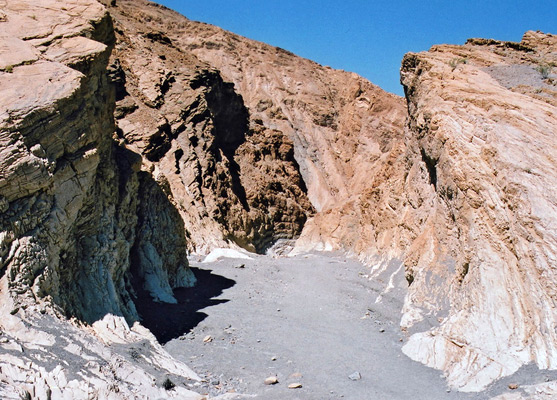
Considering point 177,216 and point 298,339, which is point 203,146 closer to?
point 177,216

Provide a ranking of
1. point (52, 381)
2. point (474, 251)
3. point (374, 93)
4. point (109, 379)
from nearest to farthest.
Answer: point (52, 381) < point (109, 379) < point (474, 251) < point (374, 93)

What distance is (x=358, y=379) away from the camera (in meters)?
11.2

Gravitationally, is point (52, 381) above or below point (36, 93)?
below

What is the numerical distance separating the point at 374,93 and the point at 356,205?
23885 mm

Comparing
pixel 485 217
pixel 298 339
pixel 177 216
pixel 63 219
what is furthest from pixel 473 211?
pixel 177 216

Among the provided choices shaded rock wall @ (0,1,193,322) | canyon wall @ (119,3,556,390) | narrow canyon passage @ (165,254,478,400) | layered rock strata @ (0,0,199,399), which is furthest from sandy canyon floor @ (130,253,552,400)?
shaded rock wall @ (0,1,193,322)

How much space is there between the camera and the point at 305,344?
13.6 meters

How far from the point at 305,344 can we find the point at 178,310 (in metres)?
4.45

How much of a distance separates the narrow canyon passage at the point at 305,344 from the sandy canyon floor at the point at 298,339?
0.02m

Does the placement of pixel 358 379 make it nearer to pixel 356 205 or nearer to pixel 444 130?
pixel 444 130

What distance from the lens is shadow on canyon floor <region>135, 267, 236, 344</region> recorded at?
1412 cm

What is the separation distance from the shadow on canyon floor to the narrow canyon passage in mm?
274

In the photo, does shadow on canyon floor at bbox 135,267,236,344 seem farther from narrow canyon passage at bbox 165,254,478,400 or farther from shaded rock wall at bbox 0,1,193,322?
shaded rock wall at bbox 0,1,193,322

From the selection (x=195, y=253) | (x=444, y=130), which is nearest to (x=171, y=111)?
(x=195, y=253)
